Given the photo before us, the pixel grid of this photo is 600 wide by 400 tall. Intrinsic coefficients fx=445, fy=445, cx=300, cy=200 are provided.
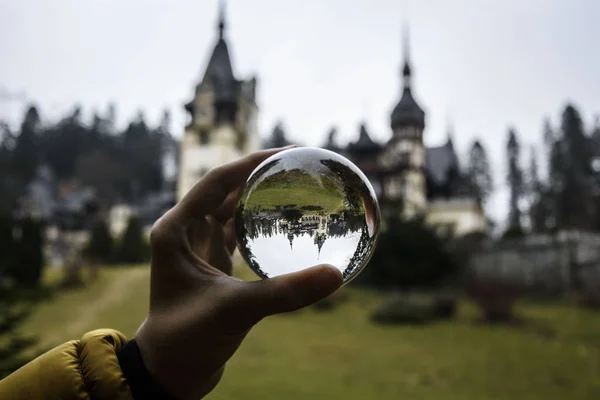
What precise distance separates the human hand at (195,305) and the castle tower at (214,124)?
34845 millimetres

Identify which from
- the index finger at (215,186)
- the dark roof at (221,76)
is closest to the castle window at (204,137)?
the dark roof at (221,76)

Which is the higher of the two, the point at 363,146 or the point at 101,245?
the point at 363,146

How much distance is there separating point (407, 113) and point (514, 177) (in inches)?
1135

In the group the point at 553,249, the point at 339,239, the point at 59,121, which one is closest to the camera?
the point at 339,239

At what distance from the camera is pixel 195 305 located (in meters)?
1.56

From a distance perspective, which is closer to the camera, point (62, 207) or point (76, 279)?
point (76, 279)

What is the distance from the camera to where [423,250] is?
2147 centimetres

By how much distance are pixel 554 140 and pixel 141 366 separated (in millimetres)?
66660

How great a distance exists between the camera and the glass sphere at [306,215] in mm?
1631

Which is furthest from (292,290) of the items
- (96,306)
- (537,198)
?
(537,198)

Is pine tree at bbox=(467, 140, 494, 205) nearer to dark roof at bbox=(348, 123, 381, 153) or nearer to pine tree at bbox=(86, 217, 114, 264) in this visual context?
dark roof at bbox=(348, 123, 381, 153)

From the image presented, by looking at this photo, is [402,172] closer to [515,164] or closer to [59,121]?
[515,164]

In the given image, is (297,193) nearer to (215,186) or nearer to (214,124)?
(215,186)

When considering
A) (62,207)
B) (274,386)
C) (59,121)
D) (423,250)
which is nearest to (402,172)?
(423,250)
